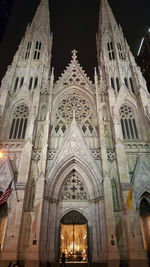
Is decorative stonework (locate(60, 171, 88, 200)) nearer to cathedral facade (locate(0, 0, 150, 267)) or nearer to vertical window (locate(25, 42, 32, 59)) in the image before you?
cathedral facade (locate(0, 0, 150, 267))

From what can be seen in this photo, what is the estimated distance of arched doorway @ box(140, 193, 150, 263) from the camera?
15.1 meters

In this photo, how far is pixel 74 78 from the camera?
24859 millimetres

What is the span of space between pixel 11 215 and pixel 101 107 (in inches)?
521

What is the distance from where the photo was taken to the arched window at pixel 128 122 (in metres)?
19.8

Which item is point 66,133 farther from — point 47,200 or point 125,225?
point 125,225

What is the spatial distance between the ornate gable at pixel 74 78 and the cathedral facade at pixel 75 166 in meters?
0.13

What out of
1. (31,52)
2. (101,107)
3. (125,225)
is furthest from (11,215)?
(31,52)

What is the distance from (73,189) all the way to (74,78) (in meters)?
14.4

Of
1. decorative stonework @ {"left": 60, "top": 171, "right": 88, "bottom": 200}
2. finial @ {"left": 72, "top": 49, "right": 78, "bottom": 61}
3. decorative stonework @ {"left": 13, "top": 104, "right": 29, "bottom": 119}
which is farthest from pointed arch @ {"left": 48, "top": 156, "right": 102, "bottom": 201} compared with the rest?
finial @ {"left": 72, "top": 49, "right": 78, "bottom": 61}

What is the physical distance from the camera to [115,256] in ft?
42.7

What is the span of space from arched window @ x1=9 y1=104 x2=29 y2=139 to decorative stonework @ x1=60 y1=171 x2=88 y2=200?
6633 millimetres

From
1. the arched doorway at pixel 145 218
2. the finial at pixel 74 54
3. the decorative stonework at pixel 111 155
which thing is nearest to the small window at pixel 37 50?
the finial at pixel 74 54

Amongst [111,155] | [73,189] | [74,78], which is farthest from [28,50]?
[73,189]

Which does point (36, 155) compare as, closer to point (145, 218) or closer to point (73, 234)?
point (73, 234)
